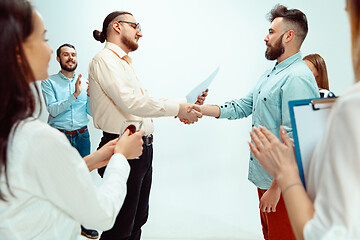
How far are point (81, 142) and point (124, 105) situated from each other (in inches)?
47.0

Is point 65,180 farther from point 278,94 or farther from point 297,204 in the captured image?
point 278,94

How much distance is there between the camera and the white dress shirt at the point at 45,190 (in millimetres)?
733

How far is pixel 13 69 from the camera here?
75 cm

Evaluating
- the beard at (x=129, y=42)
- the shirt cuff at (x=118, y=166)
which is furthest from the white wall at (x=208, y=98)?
the shirt cuff at (x=118, y=166)

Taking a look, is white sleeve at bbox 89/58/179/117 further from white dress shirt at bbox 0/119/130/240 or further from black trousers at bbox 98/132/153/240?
white dress shirt at bbox 0/119/130/240

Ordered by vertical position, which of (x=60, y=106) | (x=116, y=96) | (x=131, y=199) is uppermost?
Result: (x=116, y=96)

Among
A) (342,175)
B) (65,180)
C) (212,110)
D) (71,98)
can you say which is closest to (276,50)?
(212,110)

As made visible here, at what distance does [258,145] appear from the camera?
92 cm

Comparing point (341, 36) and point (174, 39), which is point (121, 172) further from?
point (341, 36)

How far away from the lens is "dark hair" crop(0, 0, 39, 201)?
0.73 metres

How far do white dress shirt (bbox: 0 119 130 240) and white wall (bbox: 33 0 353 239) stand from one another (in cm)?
209

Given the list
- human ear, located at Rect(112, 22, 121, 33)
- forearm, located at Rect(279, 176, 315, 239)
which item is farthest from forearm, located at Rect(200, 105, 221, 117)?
forearm, located at Rect(279, 176, 315, 239)

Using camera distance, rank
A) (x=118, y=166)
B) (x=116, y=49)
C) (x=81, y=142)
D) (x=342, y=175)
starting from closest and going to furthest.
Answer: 1. (x=342, y=175)
2. (x=118, y=166)
3. (x=116, y=49)
4. (x=81, y=142)

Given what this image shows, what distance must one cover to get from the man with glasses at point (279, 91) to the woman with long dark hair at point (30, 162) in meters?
1.00
